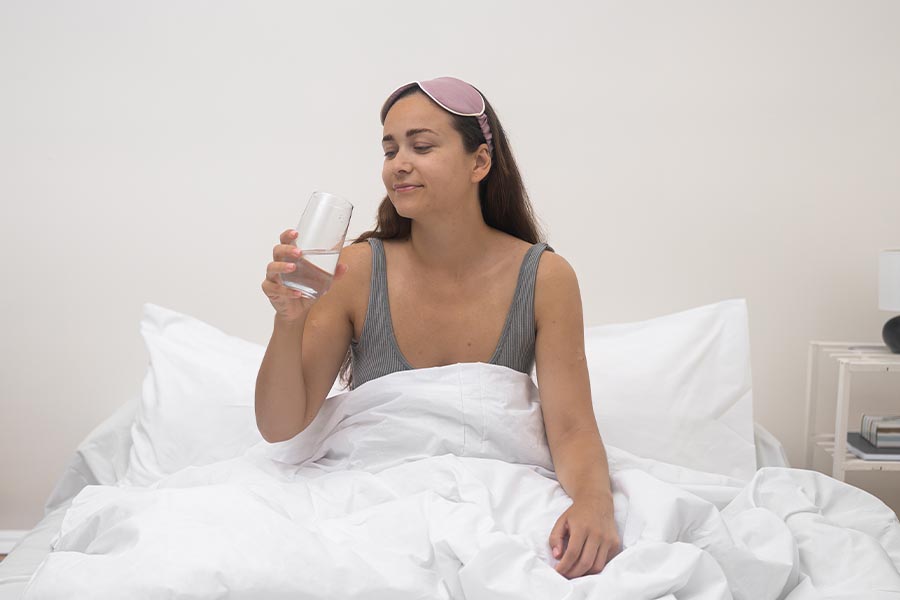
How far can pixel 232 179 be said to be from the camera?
2.38 m

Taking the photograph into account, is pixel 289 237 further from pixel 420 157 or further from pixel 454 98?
pixel 454 98

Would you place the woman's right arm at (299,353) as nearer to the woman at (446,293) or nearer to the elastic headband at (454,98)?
the woman at (446,293)

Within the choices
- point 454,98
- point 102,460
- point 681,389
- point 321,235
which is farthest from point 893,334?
point 102,460

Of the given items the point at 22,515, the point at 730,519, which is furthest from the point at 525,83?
the point at 22,515

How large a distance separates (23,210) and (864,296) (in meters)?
2.29

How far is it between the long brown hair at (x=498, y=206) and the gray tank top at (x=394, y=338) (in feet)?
0.25

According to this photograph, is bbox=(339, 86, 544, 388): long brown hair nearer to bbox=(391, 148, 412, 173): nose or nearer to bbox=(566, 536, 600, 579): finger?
bbox=(391, 148, 412, 173): nose

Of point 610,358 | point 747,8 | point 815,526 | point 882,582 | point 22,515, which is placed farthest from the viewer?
point 22,515

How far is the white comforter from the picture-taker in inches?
38.7

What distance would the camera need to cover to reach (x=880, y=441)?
6.97 feet

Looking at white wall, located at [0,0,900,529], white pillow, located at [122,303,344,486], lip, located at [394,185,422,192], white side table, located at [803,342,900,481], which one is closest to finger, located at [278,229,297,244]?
lip, located at [394,185,422,192]

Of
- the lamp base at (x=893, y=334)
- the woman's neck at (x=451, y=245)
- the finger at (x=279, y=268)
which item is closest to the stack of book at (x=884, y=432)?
the lamp base at (x=893, y=334)

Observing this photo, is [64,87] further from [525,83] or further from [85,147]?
[525,83]

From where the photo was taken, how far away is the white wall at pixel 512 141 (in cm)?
233
